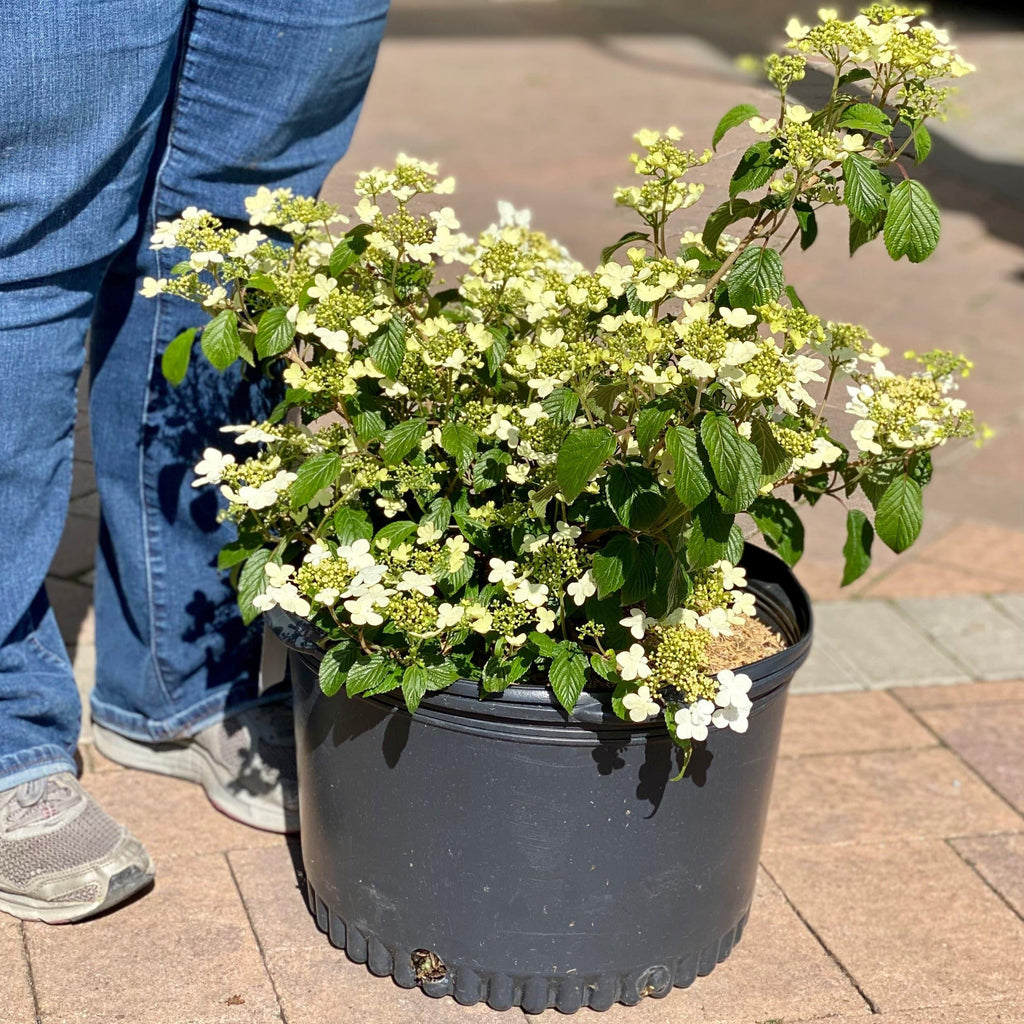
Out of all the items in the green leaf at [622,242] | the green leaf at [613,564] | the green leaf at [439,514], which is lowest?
the green leaf at [439,514]

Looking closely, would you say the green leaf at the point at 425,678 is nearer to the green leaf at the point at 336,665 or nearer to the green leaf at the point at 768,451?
the green leaf at the point at 336,665

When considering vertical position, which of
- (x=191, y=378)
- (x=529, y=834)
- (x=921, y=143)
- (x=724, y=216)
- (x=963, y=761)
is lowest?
(x=963, y=761)

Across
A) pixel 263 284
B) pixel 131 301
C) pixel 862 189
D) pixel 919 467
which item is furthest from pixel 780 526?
pixel 131 301

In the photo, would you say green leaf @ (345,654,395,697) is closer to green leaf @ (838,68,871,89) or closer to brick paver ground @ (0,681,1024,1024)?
brick paver ground @ (0,681,1024,1024)

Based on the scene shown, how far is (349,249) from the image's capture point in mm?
1744

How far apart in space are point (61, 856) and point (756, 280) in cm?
131

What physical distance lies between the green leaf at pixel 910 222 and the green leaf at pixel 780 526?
47cm

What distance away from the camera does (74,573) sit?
3096 millimetres

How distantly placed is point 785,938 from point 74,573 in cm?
181

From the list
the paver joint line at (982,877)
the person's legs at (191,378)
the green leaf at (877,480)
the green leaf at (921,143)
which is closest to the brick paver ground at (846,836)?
the paver joint line at (982,877)

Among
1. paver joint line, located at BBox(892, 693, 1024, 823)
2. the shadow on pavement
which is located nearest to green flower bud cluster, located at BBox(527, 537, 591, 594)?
paver joint line, located at BBox(892, 693, 1024, 823)

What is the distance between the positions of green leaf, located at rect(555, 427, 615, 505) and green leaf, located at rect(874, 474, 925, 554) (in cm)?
41

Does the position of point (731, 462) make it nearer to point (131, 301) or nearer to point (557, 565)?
point (557, 565)

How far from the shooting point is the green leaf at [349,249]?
174 centimetres
